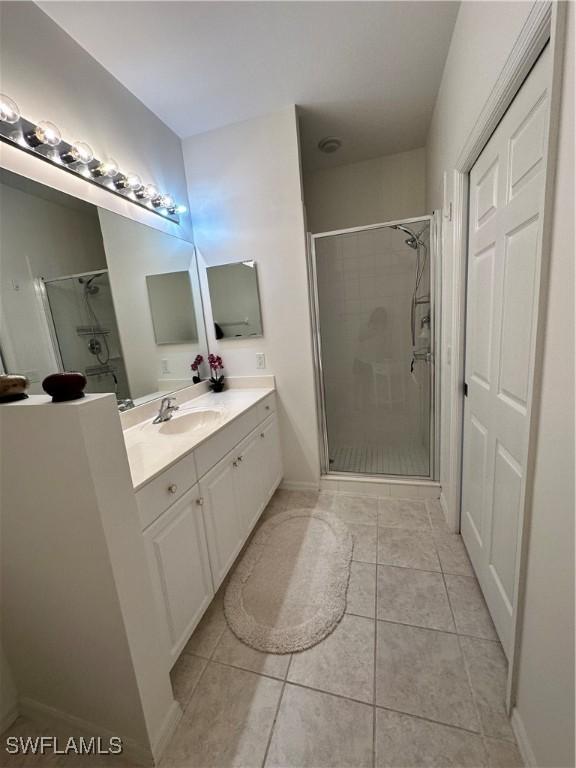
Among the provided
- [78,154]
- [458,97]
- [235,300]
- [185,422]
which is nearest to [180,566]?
[185,422]

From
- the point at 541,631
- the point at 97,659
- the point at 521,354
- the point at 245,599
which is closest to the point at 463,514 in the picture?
the point at 541,631

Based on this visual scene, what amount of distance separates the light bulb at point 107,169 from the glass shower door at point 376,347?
1.31 m

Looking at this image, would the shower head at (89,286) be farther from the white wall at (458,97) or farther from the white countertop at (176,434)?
the white wall at (458,97)

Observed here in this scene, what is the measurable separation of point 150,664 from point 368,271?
2551 mm

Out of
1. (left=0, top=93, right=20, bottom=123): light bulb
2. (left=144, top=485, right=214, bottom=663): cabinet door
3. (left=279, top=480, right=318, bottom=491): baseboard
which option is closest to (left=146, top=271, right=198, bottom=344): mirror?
(left=0, top=93, right=20, bottom=123): light bulb

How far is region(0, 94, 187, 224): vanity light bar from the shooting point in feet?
3.76

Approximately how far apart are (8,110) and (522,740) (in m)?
2.68

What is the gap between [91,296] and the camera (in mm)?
1496

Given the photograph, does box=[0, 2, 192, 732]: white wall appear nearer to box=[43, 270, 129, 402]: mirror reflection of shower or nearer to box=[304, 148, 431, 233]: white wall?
box=[43, 270, 129, 402]: mirror reflection of shower

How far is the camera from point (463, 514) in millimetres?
1713

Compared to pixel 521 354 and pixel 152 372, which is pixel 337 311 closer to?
pixel 152 372

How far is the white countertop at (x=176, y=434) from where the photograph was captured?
111 centimetres

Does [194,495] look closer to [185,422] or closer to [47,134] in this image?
[185,422]

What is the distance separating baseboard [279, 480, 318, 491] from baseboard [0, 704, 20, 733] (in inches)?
65.9
